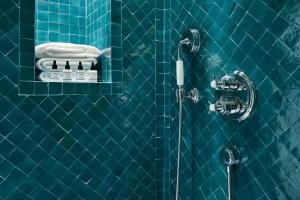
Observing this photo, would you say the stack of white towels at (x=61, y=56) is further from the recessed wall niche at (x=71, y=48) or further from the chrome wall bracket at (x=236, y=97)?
the chrome wall bracket at (x=236, y=97)

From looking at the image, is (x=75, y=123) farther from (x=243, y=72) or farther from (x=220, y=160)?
(x=243, y=72)

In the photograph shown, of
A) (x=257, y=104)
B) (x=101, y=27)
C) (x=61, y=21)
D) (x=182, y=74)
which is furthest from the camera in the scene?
(x=61, y=21)

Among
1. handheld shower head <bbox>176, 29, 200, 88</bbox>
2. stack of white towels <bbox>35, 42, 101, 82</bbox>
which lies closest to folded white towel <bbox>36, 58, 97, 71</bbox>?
stack of white towels <bbox>35, 42, 101, 82</bbox>

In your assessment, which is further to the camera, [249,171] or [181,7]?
[181,7]

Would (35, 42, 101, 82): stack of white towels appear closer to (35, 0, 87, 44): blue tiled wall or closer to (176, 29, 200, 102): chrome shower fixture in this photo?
(35, 0, 87, 44): blue tiled wall

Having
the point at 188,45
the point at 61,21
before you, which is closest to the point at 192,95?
the point at 188,45

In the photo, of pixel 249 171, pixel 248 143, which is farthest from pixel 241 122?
pixel 249 171

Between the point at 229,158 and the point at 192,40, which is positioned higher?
the point at 192,40

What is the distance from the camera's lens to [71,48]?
1.74 meters

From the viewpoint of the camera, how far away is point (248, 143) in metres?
1.35

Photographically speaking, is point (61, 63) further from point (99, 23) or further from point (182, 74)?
point (182, 74)

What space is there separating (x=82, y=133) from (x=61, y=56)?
17.7 inches

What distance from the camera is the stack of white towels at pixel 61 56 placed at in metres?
1.67

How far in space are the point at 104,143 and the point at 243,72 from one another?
2.86 ft
